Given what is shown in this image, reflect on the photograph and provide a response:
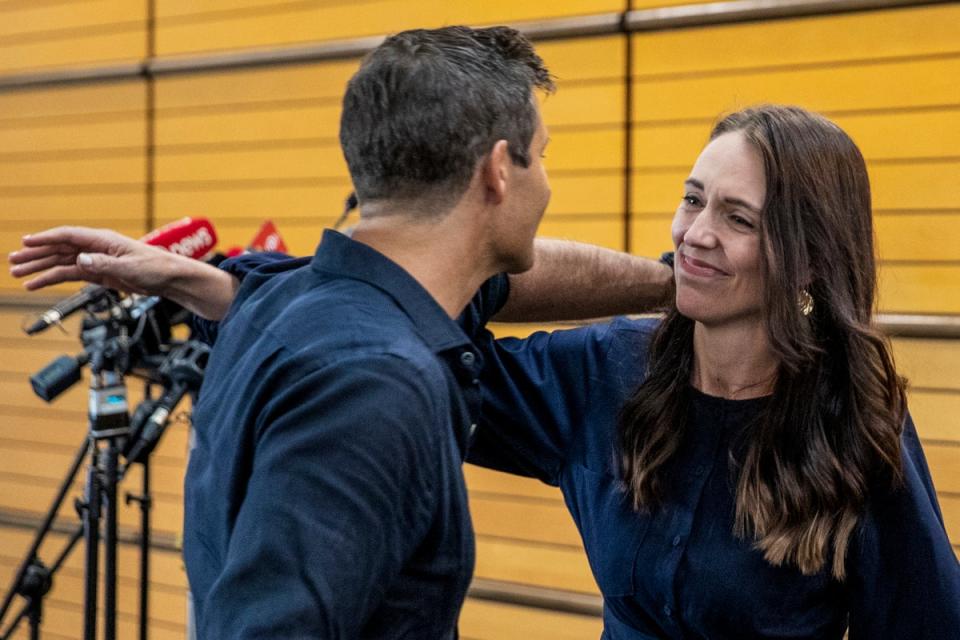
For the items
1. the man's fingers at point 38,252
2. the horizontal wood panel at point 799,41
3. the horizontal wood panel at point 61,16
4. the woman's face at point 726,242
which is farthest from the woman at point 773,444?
the horizontal wood panel at point 61,16

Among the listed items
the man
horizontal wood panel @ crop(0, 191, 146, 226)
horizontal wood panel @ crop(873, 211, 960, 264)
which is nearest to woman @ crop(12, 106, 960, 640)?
the man

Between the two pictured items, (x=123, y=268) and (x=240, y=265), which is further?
(x=123, y=268)

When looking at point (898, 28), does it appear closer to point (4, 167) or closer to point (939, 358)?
point (939, 358)

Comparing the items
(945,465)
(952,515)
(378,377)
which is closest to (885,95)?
(945,465)

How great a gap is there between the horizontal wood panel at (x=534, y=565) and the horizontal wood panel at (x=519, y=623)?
0.32ft

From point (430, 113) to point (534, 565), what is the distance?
2867 millimetres

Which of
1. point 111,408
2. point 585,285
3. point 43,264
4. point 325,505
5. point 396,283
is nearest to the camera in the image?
point 325,505

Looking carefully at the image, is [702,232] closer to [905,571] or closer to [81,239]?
[905,571]

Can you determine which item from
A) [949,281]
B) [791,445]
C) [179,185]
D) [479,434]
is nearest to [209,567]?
[479,434]

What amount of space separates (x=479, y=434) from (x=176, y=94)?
123 inches

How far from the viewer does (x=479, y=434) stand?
2033mm

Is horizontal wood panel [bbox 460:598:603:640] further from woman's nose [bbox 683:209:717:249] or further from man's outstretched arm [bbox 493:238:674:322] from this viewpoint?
woman's nose [bbox 683:209:717:249]

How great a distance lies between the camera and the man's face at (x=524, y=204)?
1.39m

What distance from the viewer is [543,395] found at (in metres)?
2.00
